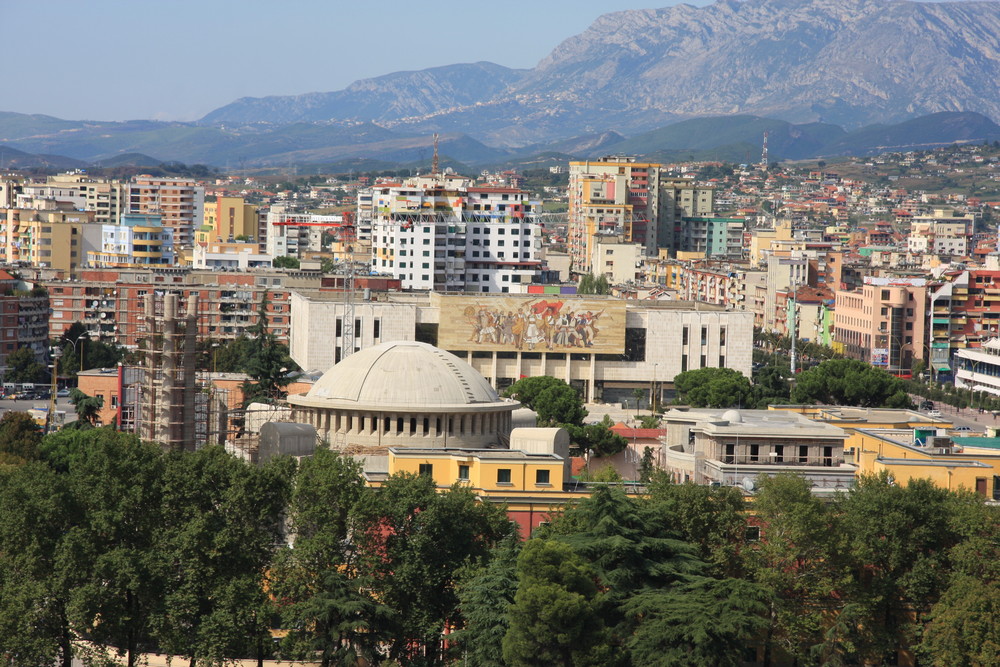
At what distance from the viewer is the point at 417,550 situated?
32.7 meters

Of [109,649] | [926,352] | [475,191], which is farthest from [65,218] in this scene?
[109,649]

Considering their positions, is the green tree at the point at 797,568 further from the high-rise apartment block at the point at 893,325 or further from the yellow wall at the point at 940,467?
the high-rise apartment block at the point at 893,325

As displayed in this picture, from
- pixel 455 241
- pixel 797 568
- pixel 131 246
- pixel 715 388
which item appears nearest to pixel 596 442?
pixel 715 388

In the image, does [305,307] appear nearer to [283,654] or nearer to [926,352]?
[926,352]

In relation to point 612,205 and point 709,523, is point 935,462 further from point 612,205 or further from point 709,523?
point 612,205

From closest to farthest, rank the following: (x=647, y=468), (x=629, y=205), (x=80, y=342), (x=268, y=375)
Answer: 1. (x=647, y=468)
2. (x=268, y=375)
3. (x=80, y=342)
4. (x=629, y=205)

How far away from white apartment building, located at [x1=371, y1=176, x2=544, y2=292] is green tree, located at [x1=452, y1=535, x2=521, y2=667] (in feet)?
236

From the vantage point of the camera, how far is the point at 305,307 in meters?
77.9

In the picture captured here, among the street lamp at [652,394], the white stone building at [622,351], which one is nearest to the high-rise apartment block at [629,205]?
the white stone building at [622,351]

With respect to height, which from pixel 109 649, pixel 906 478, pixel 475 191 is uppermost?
pixel 475 191

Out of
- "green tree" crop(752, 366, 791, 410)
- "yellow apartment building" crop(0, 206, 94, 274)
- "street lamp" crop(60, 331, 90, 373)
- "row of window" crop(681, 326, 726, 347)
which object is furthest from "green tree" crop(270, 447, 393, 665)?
"yellow apartment building" crop(0, 206, 94, 274)

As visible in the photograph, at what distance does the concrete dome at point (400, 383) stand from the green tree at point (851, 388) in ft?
103

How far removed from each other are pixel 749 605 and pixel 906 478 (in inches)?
332

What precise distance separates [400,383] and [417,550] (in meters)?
10.7
